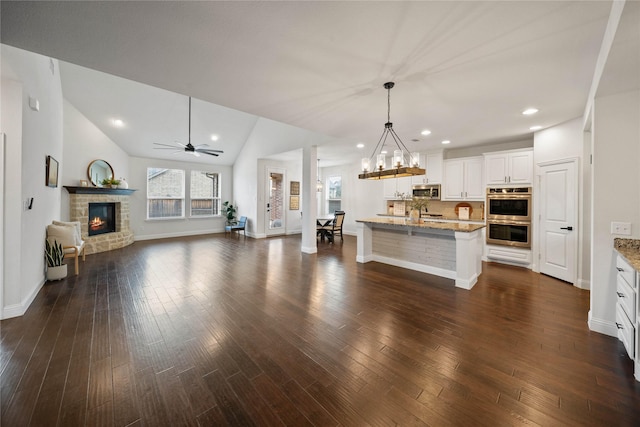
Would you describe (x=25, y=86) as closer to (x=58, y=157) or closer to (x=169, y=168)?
(x=58, y=157)

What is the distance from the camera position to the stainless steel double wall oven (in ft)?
15.5

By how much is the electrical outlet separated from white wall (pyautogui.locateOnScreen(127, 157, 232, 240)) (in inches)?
378

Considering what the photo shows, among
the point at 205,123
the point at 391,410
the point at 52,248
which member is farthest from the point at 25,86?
the point at 391,410

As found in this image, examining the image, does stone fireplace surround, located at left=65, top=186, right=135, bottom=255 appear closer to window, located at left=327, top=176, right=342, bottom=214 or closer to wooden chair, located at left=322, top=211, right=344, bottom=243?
wooden chair, located at left=322, top=211, right=344, bottom=243

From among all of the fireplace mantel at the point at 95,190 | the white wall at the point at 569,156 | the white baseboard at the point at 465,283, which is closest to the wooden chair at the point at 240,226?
the fireplace mantel at the point at 95,190

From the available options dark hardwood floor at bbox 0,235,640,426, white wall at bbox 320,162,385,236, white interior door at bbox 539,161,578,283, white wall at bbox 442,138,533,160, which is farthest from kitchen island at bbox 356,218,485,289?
white wall at bbox 320,162,385,236

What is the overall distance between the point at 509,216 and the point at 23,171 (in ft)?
24.8

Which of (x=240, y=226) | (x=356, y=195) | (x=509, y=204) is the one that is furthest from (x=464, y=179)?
(x=240, y=226)

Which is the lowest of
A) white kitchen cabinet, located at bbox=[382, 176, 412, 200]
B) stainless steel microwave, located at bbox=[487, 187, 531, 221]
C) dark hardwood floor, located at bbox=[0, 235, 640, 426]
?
dark hardwood floor, located at bbox=[0, 235, 640, 426]

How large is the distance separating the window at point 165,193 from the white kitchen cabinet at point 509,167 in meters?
8.95

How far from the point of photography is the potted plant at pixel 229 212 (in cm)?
912

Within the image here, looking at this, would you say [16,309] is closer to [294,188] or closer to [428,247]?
[428,247]

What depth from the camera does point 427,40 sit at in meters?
2.02

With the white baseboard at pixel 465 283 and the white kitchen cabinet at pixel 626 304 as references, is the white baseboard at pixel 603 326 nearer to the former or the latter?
the white kitchen cabinet at pixel 626 304
